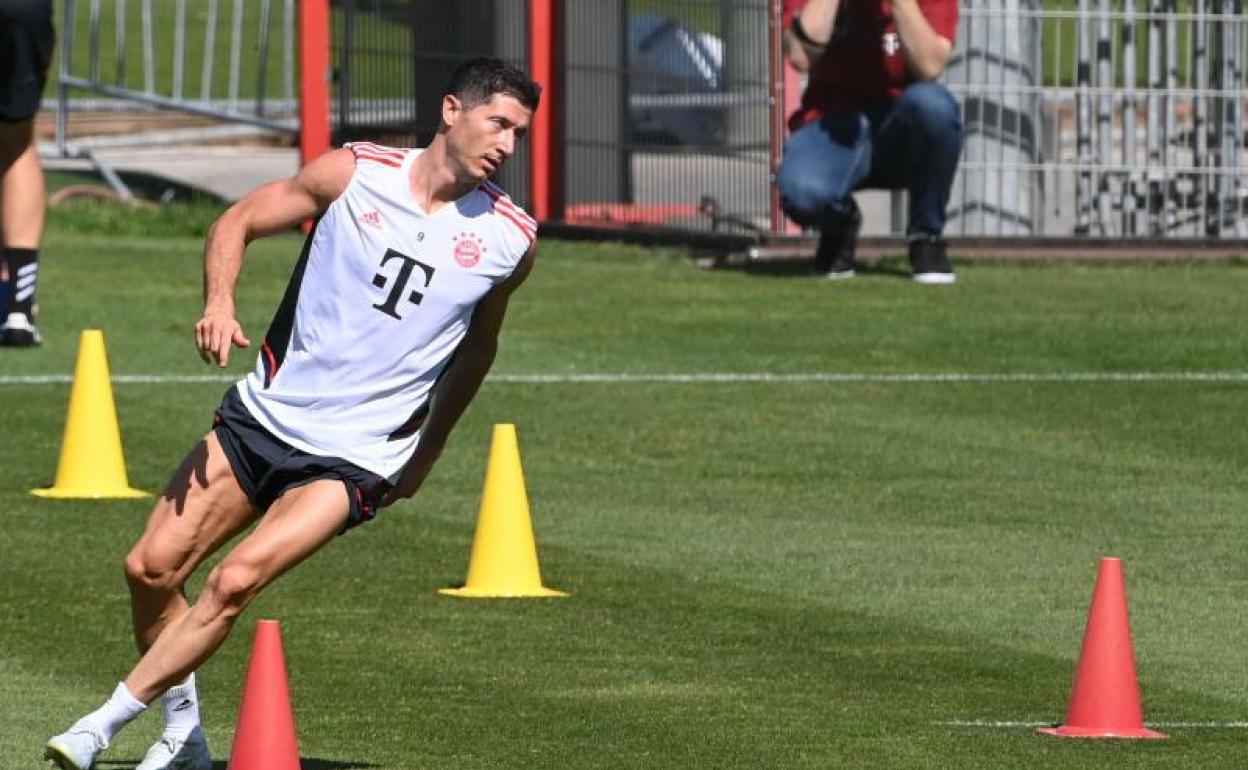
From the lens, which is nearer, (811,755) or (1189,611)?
(811,755)

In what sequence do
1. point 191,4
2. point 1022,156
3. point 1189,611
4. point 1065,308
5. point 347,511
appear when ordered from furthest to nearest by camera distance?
point 191,4
point 1022,156
point 1065,308
point 1189,611
point 347,511

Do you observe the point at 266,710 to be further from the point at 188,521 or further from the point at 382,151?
the point at 382,151

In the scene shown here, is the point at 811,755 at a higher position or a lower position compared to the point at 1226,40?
lower

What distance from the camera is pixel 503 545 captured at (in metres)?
10.1

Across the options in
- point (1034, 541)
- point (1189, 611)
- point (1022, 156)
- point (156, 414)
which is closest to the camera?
point (1189, 611)

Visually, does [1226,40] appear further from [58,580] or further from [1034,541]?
[58,580]

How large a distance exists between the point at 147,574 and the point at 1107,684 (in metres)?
2.35

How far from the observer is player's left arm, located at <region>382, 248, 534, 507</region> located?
7.86 m

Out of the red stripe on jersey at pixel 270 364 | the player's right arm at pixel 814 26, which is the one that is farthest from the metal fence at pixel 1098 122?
the red stripe on jersey at pixel 270 364

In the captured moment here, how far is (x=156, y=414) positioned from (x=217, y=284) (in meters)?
6.31

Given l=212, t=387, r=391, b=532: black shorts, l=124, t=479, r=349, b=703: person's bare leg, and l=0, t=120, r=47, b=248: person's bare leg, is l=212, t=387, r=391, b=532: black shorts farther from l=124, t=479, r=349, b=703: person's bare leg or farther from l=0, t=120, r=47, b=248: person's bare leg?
l=0, t=120, r=47, b=248: person's bare leg

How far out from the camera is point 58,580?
33.6ft

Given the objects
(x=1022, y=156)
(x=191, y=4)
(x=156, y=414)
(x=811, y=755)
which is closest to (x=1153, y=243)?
(x=1022, y=156)

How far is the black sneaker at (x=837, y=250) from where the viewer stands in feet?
58.2
